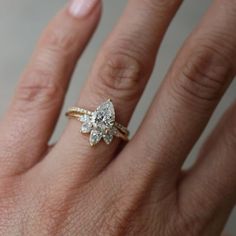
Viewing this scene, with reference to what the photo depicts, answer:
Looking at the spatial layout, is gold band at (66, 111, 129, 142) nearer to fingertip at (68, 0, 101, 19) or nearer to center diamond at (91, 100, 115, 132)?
center diamond at (91, 100, 115, 132)

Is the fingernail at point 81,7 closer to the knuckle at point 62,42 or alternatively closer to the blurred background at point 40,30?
the knuckle at point 62,42

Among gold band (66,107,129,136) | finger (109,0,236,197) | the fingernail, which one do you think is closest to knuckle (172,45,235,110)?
finger (109,0,236,197)

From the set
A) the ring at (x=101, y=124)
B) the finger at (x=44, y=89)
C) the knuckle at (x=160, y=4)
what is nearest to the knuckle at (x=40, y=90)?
the finger at (x=44, y=89)

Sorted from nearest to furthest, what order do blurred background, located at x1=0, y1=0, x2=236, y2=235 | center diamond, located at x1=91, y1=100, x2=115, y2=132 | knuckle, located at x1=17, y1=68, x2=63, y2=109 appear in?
center diamond, located at x1=91, y1=100, x2=115, y2=132 → knuckle, located at x1=17, y1=68, x2=63, y2=109 → blurred background, located at x1=0, y1=0, x2=236, y2=235

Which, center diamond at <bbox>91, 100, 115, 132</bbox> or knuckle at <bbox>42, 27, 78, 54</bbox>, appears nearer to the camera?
center diamond at <bbox>91, 100, 115, 132</bbox>

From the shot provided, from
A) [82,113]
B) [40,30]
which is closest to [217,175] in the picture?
[82,113]

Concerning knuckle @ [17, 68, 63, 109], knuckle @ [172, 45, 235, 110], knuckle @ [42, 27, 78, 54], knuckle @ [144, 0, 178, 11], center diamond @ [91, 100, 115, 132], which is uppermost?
knuckle @ [144, 0, 178, 11]

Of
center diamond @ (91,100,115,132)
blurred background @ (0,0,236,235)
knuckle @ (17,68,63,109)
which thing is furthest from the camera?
blurred background @ (0,0,236,235)
